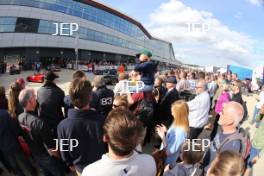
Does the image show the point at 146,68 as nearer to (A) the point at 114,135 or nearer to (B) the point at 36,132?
(B) the point at 36,132

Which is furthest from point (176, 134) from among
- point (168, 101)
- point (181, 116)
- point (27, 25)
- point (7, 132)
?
point (27, 25)

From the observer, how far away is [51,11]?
3538cm

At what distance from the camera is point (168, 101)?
18.0ft

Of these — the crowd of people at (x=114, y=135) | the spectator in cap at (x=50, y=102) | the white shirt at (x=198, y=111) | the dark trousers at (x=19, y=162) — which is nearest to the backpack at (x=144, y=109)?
the crowd of people at (x=114, y=135)

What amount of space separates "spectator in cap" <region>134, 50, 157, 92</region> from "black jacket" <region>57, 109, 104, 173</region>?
2.20 m

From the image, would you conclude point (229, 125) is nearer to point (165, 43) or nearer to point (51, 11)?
point (51, 11)

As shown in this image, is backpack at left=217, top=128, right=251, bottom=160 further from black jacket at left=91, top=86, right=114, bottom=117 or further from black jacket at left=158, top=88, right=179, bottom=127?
black jacket at left=158, top=88, right=179, bottom=127

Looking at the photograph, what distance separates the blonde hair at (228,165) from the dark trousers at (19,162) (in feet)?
9.23

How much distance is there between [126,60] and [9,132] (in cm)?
5698

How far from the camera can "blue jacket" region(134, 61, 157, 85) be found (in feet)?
15.1

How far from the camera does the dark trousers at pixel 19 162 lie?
141 inches

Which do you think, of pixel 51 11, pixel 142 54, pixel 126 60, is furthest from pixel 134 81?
pixel 126 60

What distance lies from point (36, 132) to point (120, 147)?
1795mm

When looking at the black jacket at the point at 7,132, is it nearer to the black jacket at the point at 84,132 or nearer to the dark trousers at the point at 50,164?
the dark trousers at the point at 50,164
